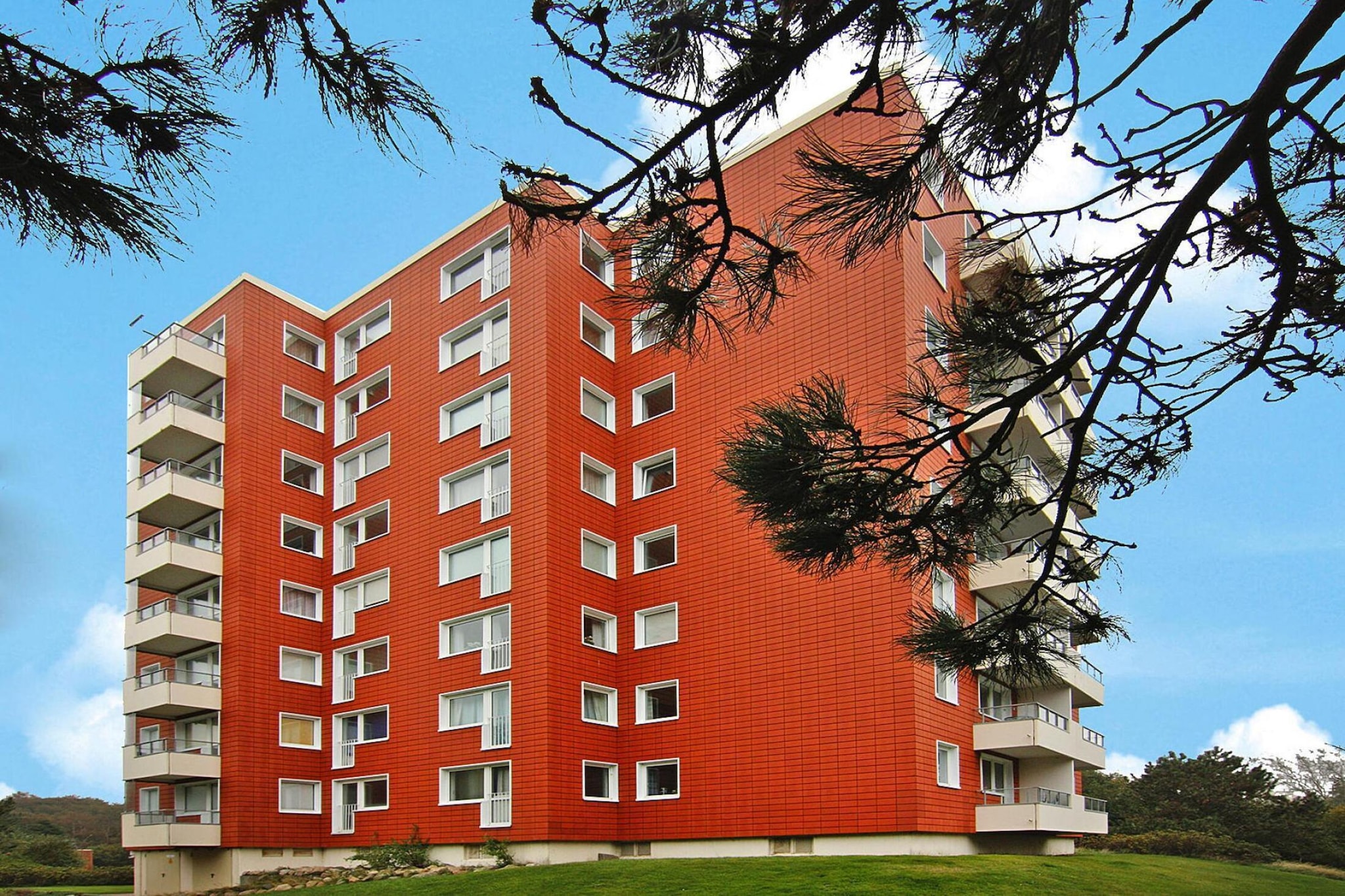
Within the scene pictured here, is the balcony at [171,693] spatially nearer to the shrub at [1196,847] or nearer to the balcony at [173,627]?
the balcony at [173,627]

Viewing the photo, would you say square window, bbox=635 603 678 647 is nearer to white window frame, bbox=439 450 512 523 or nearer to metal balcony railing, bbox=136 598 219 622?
white window frame, bbox=439 450 512 523

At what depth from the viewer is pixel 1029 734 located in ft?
75.5

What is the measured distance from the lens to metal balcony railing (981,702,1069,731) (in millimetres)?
23656

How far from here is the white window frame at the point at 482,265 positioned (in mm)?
29000

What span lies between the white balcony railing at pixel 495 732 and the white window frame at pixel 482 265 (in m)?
11.1

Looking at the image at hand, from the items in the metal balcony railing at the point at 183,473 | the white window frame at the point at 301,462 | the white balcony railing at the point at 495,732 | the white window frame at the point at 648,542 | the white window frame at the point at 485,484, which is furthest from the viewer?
the white window frame at the point at 301,462

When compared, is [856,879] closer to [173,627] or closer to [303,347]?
[173,627]

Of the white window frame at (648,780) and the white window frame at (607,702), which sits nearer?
the white window frame at (648,780)

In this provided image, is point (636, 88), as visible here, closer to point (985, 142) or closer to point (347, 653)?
point (985, 142)

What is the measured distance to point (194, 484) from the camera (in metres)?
30.3

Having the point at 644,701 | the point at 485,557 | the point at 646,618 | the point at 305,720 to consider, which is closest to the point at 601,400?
the point at 485,557

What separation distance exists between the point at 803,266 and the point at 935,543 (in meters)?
1.97

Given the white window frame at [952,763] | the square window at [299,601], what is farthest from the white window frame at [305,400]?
the white window frame at [952,763]

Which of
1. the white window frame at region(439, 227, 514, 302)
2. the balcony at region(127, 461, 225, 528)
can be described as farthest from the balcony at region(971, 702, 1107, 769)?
the balcony at region(127, 461, 225, 528)
